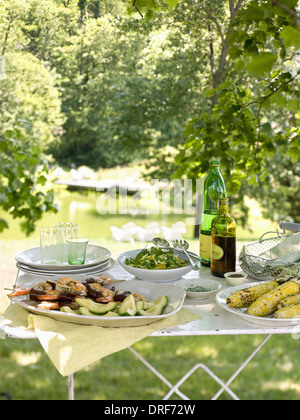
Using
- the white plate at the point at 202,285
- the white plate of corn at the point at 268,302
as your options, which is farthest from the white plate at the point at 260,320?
the white plate at the point at 202,285

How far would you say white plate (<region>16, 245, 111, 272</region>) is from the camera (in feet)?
4.31

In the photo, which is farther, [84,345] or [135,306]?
[135,306]

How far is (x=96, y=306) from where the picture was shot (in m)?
1.03

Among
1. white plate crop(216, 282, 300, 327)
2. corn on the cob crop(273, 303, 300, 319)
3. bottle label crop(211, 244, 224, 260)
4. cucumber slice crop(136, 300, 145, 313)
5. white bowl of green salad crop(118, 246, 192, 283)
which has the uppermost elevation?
bottle label crop(211, 244, 224, 260)

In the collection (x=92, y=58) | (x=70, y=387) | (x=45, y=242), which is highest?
(x=92, y=58)

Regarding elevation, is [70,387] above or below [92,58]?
below

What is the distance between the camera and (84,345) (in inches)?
36.2

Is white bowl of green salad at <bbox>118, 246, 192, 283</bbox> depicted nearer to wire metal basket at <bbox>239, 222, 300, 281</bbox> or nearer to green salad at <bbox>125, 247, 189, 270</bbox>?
green salad at <bbox>125, 247, 189, 270</bbox>

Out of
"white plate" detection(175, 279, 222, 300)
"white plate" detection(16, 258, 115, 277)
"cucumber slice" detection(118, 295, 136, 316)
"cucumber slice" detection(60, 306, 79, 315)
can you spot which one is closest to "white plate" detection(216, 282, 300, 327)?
"white plate" detection(175, 279, 222, 300)

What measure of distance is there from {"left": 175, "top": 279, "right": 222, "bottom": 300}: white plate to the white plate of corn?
57mm

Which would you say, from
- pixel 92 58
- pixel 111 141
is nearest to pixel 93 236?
pixel 111 141

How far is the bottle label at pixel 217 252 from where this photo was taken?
1.36 metres
